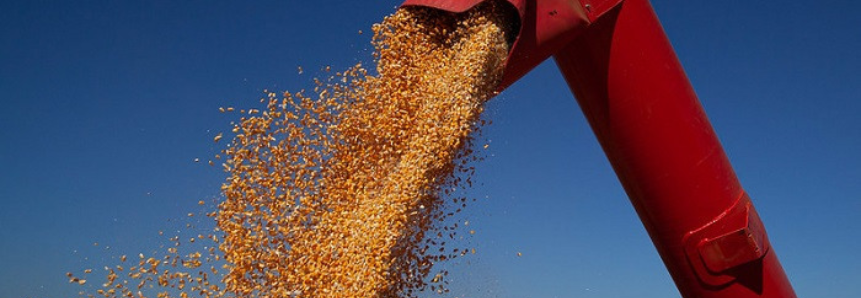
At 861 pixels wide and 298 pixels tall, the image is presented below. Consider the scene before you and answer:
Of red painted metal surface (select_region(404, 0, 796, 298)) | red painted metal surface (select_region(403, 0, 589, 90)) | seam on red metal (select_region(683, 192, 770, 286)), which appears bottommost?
seam on red metal (select_region(683, 192, 770, 286))

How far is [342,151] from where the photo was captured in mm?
3459

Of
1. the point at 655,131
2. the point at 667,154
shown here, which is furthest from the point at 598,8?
the point at 667,154

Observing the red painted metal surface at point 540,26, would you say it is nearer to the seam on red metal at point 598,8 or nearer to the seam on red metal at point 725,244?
the seam on red metal at point 598,8

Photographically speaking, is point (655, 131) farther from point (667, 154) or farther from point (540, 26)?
point (540, 26)

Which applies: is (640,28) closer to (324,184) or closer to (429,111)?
(429,111)

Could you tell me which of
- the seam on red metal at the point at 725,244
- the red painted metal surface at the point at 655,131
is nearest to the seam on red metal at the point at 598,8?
the red painted metal surface at the point at 655,131

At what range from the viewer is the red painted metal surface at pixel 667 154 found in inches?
129

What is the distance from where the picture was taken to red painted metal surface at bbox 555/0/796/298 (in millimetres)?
3277

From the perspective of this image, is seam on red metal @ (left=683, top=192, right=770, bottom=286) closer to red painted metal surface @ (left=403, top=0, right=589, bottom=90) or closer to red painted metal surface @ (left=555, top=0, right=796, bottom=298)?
red painted metal surface @ (left=555, top=0, right=796, bottom=298)

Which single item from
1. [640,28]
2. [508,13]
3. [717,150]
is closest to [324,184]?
[508,13]

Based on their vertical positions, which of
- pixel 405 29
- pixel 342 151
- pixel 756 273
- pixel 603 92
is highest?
pixel 405 29

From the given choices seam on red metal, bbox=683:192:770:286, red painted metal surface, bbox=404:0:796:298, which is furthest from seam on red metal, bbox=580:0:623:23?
seam on red metal, bbox=683:192:770:286

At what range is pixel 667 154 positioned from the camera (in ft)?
10.9

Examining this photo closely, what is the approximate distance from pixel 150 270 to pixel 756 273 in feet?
8.15
